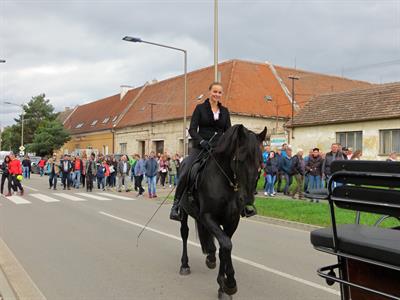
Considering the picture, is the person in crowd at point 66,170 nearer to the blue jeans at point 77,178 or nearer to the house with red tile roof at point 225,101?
the blue jeans at point 77,178

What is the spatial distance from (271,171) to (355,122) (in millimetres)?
9655

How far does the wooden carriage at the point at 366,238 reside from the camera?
2.98 m

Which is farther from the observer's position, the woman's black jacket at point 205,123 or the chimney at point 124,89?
the chimney at point 124,89

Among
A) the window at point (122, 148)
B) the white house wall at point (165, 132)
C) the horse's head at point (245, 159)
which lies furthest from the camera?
the window at point (122, 148)

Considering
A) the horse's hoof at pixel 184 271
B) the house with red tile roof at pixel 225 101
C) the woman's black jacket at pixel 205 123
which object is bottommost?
the horse's hoof at pixel 184 271

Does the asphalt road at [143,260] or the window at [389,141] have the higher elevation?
the window at [389,141]

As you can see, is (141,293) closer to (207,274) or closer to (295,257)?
(207,274)

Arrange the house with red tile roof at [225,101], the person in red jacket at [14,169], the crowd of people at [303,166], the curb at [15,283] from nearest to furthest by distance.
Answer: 1. the curb at [15,283]
2. the crowd of people at [303,166]
3. the person in red jacket at [14,169]
4. the house with red tile roof at [225,101]

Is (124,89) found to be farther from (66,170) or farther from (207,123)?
(207,123)

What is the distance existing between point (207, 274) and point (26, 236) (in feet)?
16.0

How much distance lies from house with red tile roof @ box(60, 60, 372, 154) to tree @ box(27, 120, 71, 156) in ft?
26.0

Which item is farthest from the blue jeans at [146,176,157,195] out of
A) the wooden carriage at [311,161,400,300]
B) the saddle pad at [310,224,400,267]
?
the wooden carriage at [311,161,400,300]

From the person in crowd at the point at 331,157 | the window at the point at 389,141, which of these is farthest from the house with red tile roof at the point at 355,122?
the person in crowd at the point at 331,157

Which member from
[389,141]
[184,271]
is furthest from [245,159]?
[389,141]
